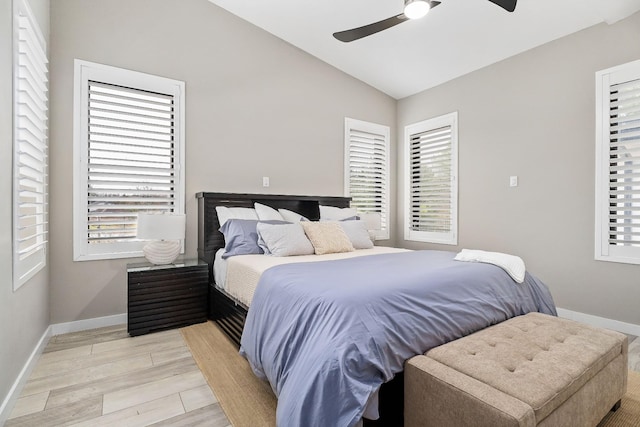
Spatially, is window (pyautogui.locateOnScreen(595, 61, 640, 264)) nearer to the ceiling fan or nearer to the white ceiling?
the white ceiling

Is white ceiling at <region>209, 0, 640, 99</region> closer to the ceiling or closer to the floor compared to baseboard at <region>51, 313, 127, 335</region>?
Answer: closer to the ceiling

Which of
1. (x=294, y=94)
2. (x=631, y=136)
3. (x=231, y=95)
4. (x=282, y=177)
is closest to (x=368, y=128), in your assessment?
(x=294, y=94)

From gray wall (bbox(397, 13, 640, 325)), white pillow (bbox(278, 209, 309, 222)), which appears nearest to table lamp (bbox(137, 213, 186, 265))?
white pillow (bbox(278, 209, 309, 222))

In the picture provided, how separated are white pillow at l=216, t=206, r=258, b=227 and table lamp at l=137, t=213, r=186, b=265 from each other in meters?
0.44

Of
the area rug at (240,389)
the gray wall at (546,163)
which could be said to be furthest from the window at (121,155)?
the gray wall at (546,163)

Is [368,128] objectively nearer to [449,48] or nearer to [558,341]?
[449,48]

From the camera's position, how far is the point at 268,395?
1.99 meters

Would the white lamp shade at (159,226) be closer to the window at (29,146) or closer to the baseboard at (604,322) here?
the window at (29,146)

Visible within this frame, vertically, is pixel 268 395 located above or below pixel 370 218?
below

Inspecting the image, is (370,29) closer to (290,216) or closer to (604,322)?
(290,216)

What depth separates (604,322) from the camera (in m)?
3.10

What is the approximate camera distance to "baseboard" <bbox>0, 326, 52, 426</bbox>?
176 cm

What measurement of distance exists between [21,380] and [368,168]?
168 inches

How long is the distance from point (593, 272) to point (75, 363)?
178 inches
